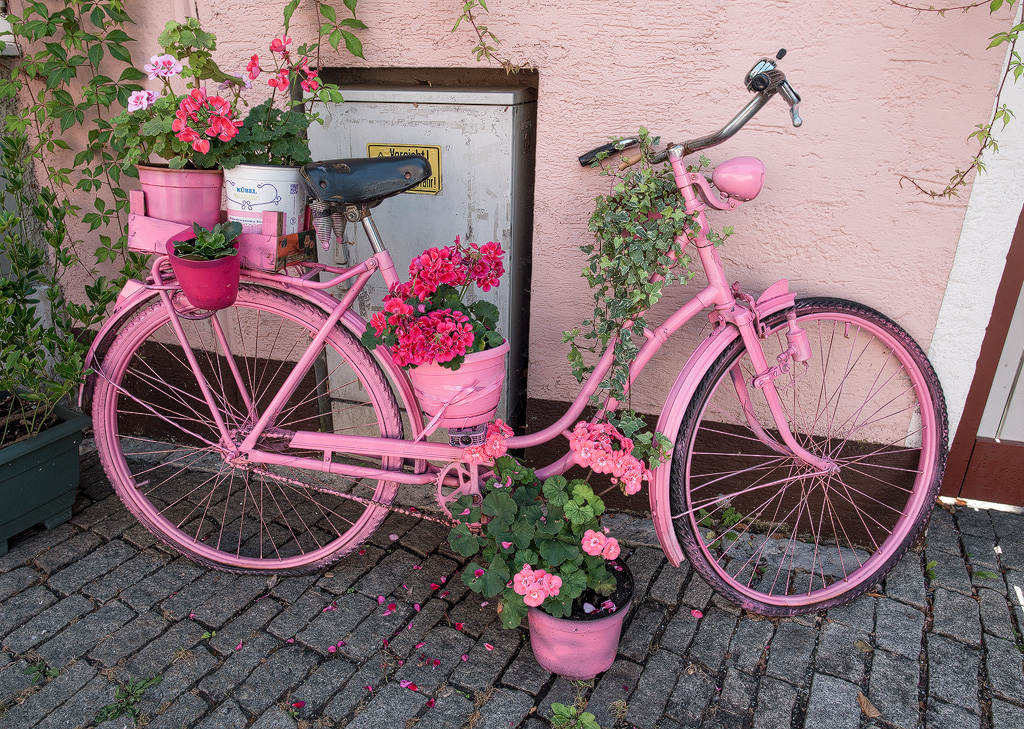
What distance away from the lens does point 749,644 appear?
2600mm

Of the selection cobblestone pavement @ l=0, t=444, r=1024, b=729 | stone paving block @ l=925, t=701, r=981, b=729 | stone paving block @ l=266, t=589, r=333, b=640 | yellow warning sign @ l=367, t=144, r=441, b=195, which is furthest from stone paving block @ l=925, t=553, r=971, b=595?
yellow warning sign @ l=367, t=144, r=441, b=195

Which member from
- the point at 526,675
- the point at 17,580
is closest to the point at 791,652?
the point at 526,675

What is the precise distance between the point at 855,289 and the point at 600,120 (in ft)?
3.89

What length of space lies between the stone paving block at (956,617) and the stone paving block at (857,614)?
22cm

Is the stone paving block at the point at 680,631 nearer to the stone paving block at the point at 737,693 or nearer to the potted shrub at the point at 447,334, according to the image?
the stone paving block at the point at 737,693

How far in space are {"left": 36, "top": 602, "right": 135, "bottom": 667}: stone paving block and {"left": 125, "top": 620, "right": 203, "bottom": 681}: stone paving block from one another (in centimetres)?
19

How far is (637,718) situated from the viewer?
7.59ft

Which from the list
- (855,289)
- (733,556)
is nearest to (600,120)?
(855,289)

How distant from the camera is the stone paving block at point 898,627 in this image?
8.47 ft

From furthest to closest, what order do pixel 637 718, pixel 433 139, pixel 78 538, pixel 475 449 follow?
pixel 78 538
pixel 433 139
pixel 475 449
pixel 637 718

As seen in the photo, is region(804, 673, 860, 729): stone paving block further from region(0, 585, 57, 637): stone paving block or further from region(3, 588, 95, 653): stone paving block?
region(0, 585, 57, 637): stone paving block

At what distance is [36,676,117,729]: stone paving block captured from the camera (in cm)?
228

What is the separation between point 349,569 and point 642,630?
1211 mm

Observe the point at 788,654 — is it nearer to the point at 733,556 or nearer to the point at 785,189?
the point at 733,556
